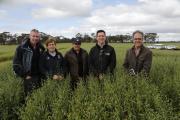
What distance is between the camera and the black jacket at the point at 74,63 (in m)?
8.12

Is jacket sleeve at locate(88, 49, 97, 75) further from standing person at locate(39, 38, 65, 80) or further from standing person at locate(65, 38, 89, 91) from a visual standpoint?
standing person at locate(39, 38, 65, 80)

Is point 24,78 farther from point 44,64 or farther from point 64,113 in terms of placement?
point 64,113

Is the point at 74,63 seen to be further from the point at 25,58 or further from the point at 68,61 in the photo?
the point at 25,58

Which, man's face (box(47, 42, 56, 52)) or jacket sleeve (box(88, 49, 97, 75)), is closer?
man's face (box(47, 42, 56, 52))

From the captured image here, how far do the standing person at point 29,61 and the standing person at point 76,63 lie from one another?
65cm

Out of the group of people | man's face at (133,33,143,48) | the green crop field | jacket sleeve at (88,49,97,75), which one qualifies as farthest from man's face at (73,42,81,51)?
man's face at (133,33,143,48)

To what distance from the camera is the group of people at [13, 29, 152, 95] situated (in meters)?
7.75

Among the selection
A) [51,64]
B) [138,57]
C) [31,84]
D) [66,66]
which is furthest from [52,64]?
[138,57]

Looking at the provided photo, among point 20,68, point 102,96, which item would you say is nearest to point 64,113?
point 102,96

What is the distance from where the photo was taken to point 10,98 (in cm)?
777

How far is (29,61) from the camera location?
26.1 ft

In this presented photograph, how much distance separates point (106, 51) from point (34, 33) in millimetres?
1583

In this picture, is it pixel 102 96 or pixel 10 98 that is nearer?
pixel 102 96

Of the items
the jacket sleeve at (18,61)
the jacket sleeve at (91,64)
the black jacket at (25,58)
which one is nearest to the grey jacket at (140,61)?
the jacket sleeve at (91,64)
